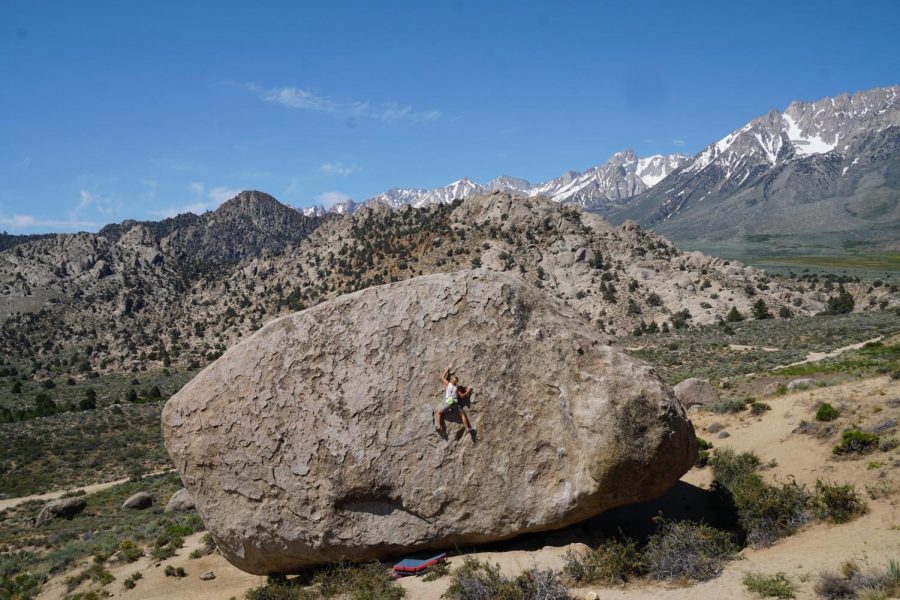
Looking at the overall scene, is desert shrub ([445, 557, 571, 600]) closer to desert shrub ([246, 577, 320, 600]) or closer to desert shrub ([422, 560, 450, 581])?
desert shrub ([422, 560, 450, 581])

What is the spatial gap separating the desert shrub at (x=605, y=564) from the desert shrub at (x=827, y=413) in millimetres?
8803

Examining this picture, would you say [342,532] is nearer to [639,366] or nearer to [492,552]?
[492,552]

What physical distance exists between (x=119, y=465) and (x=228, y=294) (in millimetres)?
76363

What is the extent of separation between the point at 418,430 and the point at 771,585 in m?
6.29

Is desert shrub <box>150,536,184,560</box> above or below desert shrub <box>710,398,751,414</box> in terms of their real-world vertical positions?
below

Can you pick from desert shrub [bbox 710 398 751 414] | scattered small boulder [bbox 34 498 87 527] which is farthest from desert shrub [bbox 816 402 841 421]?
scattered small boulder [bbox 34 498 87 527]

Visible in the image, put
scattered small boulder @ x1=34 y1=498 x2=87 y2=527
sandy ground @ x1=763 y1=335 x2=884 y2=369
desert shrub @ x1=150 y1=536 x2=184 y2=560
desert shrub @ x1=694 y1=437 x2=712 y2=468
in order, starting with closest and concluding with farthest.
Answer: desert shrub @ x1=150 y1=536 x2=184 y2=560 → desert shrub @ x1=694 y1=437 x2=712 y2=468 → scattered small boulder @ x1=34 y1=498 x2=87 y2=527 → sandy ground @ x1=763 y1=335 x2=884 y2=369

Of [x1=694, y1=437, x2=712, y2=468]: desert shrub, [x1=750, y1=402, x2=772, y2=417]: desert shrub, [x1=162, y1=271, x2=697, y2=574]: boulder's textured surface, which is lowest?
[x1=694, y1=437, x2=712, y2=468]: desert shrub

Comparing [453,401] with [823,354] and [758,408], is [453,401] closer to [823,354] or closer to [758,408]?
[758,408]

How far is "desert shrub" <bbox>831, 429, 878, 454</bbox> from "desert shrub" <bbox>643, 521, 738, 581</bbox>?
15.7 feet

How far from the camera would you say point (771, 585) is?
862cm

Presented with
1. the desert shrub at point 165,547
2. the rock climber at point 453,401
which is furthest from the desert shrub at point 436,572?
the desert shrub at point 165,547

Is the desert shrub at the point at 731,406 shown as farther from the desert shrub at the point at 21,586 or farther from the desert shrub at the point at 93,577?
the desert shrub at the point at 21,586

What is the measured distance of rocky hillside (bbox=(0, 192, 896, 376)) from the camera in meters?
71.2
